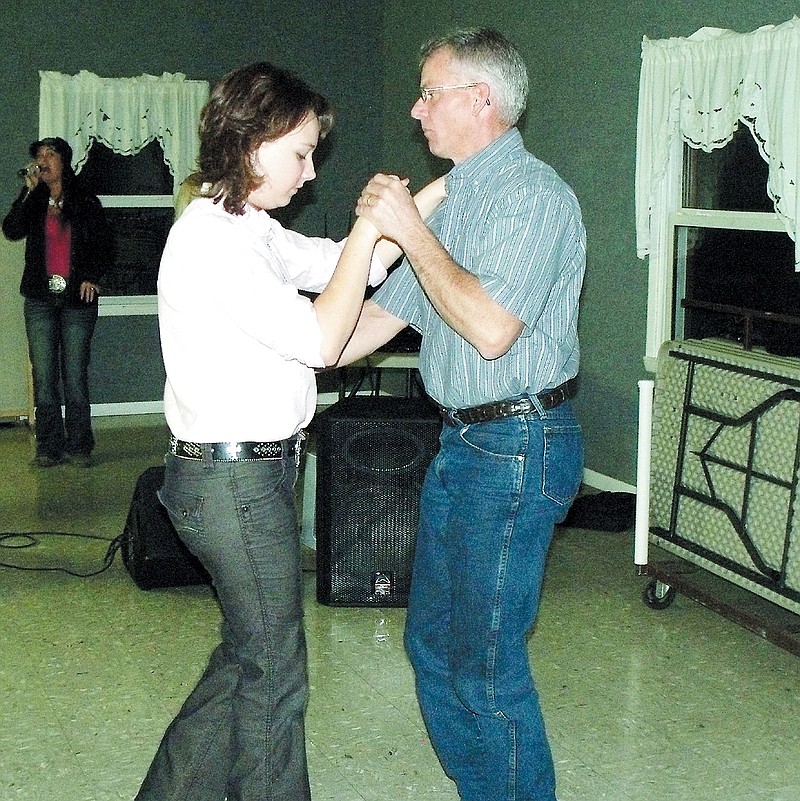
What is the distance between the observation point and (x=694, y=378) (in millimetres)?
3914

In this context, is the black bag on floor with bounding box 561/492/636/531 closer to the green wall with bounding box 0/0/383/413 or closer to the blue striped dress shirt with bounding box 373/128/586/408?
the blue striped dress shirt with bounding box 373/128/586/408

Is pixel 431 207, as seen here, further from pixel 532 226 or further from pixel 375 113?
pixel 375 113

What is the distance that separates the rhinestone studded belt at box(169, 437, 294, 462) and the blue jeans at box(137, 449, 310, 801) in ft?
0.04

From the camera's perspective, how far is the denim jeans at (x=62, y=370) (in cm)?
640

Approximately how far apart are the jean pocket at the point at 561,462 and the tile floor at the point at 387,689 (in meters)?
0.91

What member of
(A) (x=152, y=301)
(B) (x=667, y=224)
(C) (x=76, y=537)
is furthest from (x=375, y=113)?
(C) (x=76, y=537)

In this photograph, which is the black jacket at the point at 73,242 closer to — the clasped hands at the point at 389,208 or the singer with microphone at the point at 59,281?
the singer with microphone at the point at 59,281

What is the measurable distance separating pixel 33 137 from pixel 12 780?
16.8 ft

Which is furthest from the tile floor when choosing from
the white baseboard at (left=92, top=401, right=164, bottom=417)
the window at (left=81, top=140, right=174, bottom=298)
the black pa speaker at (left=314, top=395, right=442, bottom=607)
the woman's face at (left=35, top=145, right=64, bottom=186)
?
the window at (left=81, top=140, right=174, bottom=298)

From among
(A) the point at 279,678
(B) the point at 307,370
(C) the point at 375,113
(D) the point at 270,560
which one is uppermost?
(C) the point at 375,113

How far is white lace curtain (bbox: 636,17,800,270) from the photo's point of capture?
14.2ft

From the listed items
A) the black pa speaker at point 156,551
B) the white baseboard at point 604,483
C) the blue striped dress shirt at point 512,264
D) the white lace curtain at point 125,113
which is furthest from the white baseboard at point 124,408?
the blue striped dress shirt at point 512,264

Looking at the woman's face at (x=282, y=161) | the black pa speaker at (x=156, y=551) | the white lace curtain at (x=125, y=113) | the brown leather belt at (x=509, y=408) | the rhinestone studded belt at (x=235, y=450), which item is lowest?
the black pa speaker at (x=156, y=551)

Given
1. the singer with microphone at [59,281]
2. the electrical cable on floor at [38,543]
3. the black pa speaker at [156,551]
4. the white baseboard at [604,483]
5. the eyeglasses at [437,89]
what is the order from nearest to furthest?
1. the eyeglasses at [437,89]
2. the black pa speaker at [156,551]
3. the electrical cable on floor at [38,543]
4. the white baseboard at [604,483]
5. the singer with microphone at [59,281]
